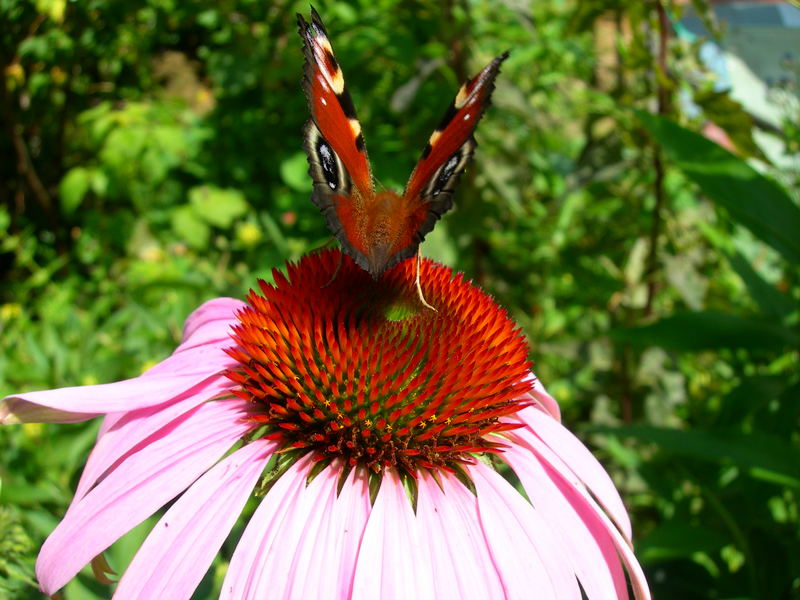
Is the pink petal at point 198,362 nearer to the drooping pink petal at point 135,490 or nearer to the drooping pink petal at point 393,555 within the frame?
the drooping pink petal at point 135,490

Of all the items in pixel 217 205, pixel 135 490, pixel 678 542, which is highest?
pixel 217 205

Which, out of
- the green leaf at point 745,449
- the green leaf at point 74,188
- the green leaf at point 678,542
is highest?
the green leaf at point 74,188

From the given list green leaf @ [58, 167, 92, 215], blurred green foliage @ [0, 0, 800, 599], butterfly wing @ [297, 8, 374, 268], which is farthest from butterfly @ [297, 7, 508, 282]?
green leaf @ [58, 167, 92, 215]

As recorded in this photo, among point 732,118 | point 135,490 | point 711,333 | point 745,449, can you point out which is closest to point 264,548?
point 135,490

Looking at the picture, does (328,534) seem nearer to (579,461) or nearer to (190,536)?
(190,536)

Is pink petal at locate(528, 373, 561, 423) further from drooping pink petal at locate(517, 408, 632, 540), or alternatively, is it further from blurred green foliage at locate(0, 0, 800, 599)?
blurred green foliage at locate(0, 0, 800, 599)

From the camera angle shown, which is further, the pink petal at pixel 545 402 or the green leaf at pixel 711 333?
the green leaf at pixel 711 333

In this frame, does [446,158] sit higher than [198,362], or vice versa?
[446,158]

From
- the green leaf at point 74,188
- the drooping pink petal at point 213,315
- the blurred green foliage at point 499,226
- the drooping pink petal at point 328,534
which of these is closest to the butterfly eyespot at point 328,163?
the drooping pink petal at point 213,315
